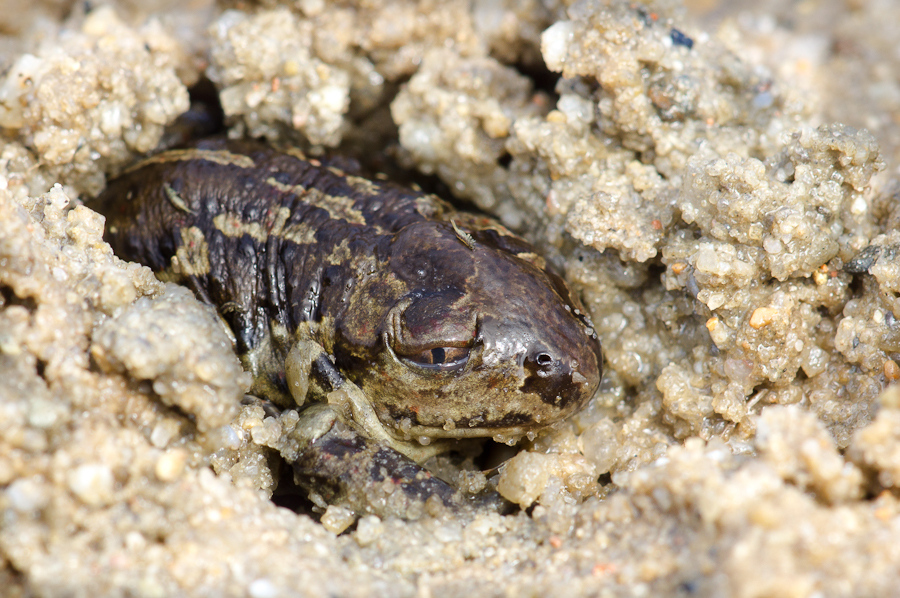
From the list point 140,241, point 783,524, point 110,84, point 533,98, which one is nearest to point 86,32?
point 110,84

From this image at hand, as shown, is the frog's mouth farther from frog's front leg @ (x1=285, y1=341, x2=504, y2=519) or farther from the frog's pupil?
the frog's pupil

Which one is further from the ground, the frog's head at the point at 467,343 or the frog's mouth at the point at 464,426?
the frog's head at the point at 467,343

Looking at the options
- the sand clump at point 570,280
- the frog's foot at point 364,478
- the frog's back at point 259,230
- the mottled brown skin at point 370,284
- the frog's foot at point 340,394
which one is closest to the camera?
the sand clump at point 570,280

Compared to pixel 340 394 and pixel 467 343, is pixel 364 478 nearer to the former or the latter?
pixel 340 394

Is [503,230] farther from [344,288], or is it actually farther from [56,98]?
[56,98]

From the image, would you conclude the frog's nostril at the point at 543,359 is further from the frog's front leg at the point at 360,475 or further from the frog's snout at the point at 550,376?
the frog's front leg at the point at 360,475

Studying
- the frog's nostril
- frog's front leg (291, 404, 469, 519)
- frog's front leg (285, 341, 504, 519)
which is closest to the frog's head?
the frog's nostril

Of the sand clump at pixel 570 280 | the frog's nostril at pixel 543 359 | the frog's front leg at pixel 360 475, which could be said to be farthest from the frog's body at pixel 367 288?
the sand clump at pixel 570 280
